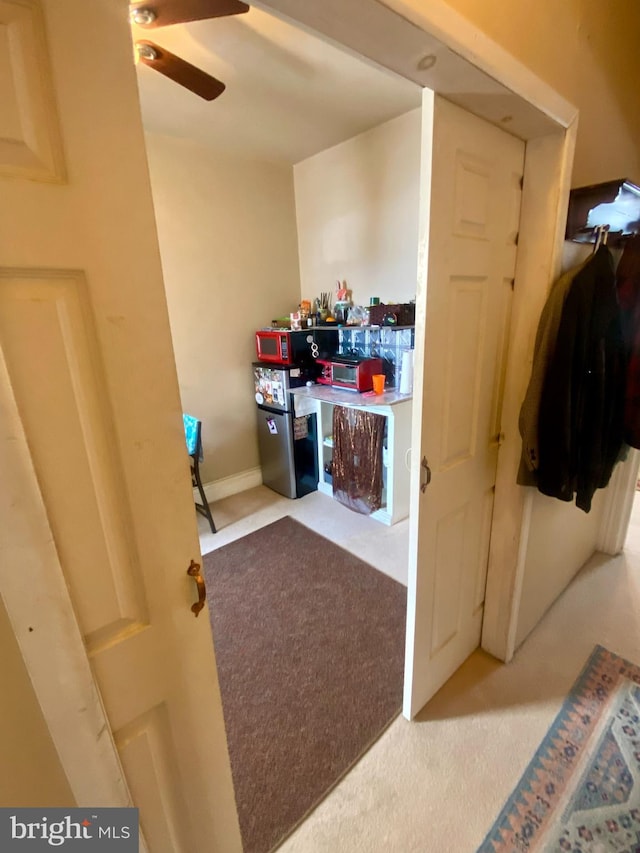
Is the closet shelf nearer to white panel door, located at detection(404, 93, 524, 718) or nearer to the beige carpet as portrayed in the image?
white panel door, located at detection(404, 93, 524, 718)

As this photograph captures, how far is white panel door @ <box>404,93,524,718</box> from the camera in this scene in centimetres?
108

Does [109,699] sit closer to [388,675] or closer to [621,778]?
[388,675]


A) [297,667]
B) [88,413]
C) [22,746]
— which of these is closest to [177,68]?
[88,413]

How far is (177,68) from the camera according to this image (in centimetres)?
Result: 158

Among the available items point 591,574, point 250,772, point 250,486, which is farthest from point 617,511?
point 250,486

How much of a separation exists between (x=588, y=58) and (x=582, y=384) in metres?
1.04

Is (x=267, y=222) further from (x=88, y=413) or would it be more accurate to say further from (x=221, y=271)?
(x=88, y=413)

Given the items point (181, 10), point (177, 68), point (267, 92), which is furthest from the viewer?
point (267, 92)

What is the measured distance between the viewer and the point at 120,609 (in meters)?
0.62

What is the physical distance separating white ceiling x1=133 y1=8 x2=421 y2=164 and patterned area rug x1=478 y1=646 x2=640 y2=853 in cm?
248

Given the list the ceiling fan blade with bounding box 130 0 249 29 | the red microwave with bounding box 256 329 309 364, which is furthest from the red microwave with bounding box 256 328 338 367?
the ceiling fan blade with bounding box 130 0 249 29

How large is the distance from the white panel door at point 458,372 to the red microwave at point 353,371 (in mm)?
1495

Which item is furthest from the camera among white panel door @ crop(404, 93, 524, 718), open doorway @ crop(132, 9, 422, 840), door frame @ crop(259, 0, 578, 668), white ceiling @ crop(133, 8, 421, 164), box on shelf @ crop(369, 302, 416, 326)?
box on shelf @ crop(369, 302, 416, 326)

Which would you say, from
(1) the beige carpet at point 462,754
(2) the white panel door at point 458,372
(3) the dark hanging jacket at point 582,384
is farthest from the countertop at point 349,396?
(1) the beige carpet at point 462,754
